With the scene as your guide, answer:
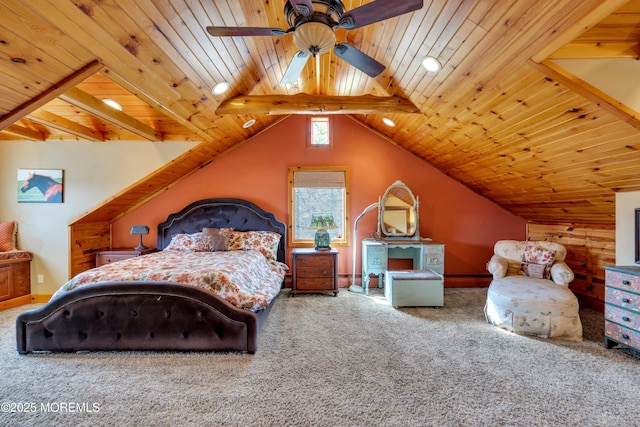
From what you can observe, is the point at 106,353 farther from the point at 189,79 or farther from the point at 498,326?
the point at 498,326

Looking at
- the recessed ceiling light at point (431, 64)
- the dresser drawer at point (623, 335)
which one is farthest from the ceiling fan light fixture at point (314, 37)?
the dresser drawer at point (623, 335)

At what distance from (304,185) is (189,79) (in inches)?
93.5

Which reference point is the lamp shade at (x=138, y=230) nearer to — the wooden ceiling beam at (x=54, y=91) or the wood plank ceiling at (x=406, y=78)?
the wood plank ceiling at (x=406, y=78)

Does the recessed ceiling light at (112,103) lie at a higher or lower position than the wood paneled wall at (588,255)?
higher

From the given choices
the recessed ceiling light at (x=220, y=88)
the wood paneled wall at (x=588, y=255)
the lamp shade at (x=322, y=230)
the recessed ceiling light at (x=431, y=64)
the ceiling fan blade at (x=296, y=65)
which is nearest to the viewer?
the ceiling fan blade at (x=296, y=65)

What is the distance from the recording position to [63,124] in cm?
309

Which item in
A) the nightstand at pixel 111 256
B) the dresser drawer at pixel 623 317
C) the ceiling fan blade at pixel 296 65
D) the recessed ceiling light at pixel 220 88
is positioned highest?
the recessed ceiling light at pixel 220 88

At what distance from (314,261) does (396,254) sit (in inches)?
52.8

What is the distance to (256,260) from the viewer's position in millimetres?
3531

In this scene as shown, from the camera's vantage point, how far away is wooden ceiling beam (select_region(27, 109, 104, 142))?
2749 millimetres

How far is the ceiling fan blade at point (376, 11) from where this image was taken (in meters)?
1.51

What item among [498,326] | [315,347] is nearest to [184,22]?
[315,347]

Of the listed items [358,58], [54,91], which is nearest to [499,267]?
[358,58]

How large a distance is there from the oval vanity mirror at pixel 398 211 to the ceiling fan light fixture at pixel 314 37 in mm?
2946
